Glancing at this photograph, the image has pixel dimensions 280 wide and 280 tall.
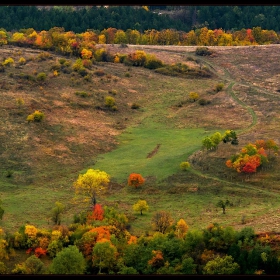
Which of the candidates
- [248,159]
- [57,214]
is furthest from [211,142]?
[57,214]

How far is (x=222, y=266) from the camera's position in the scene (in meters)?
43.4

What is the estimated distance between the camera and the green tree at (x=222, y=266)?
4273 cm

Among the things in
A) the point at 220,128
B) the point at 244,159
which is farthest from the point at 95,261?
the point at 220,128

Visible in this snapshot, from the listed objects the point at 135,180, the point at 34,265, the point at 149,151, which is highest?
the point at 34,265

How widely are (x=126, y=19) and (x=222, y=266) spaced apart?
5976 inches

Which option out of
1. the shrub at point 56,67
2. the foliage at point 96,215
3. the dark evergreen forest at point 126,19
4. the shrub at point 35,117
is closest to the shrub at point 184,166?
the foliage at point 96,215

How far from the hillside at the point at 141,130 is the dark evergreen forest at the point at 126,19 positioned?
3699cm

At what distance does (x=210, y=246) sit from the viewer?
158 ft

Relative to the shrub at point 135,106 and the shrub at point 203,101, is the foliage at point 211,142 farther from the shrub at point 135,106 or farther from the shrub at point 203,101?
the shrub at point 135,106

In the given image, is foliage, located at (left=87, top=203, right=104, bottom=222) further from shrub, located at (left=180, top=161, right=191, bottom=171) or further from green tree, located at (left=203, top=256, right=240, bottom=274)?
shrub, located at (left=180, top=161, right=191, bottom=171)

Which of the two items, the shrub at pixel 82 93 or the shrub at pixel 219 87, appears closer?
the shrub at pixel 82 93

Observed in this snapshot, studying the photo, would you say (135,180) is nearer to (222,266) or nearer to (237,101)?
(222,266)

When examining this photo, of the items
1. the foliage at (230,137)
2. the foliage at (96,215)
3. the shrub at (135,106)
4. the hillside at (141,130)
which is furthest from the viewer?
the shrub at (135,106)
